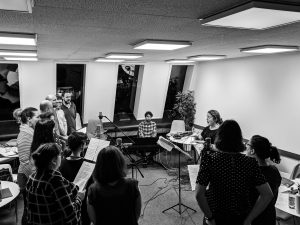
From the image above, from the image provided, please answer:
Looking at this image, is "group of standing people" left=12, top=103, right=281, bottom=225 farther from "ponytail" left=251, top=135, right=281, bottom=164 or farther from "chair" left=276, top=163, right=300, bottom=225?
"chair" left=276, top=163, right=300, bottom=225

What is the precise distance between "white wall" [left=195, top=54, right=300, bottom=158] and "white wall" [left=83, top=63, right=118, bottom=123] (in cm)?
291

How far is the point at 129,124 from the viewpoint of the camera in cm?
843

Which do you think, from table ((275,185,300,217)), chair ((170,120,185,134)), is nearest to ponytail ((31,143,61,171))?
table ((275,185,300,217))

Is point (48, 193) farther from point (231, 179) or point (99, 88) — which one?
point (99, 88)

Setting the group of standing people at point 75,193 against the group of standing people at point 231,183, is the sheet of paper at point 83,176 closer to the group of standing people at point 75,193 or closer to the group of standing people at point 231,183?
the group of standing people at point 75,193

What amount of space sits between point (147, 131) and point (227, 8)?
5264 mm

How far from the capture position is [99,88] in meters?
8.04

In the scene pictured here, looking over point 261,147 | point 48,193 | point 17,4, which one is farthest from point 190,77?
point 17,4

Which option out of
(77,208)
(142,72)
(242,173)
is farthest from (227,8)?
(142,72)

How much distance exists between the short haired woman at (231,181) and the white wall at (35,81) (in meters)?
6.24

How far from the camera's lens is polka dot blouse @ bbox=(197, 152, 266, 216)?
2.09 m

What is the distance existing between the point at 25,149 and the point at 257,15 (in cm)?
286

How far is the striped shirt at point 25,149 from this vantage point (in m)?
3.20

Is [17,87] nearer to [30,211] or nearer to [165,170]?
[165,170]
